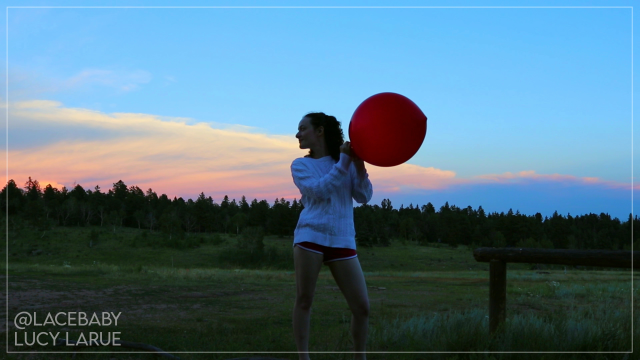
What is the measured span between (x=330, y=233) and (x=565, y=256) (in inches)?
94.3

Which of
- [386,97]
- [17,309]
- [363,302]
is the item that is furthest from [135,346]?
[17,309]

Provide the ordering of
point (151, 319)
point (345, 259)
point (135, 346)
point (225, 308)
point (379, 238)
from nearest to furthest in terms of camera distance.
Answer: point (345, 259)
point (135, 346)
point (151, 319)
point (225, 308)
point (379, 238)

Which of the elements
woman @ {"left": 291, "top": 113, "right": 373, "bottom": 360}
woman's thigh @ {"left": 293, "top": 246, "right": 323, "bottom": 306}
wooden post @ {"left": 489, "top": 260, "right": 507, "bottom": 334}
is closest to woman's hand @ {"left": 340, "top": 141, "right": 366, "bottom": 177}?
woman @ {"left": 291, "top": 113, "right": 373, "bottom": 360}

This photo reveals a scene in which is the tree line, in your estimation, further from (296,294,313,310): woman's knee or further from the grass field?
(296,294,313,310): woman's knee

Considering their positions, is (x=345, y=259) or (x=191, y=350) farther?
(x=191, y=350)

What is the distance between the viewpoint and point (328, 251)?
128 inches

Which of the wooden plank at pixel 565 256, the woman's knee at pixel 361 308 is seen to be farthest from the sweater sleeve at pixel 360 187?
the wooden plank at pixel 565 256

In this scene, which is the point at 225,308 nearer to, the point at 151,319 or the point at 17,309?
the point at 151,319

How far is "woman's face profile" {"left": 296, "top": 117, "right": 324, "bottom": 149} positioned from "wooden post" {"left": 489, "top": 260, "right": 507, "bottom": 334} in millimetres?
2300

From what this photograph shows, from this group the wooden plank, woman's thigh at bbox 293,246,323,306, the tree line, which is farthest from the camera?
the tree line

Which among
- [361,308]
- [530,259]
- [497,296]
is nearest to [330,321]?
[497,296]

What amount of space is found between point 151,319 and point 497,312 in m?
4.51

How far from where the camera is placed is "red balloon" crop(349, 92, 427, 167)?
332 centimetres

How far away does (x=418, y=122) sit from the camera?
3.38m
